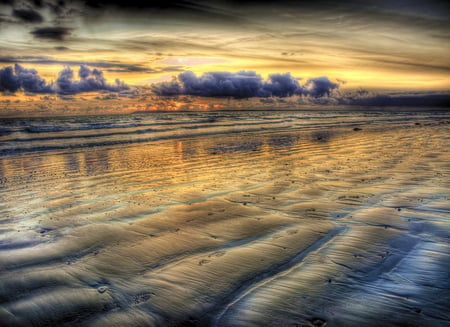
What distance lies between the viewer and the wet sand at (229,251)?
3088 mm

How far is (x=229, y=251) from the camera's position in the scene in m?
4.45

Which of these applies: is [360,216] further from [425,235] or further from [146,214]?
[146,214]

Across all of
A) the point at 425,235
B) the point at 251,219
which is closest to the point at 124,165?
the point at 251,219

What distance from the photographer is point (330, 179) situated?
29.2 ft

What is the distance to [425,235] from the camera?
4.82 meters

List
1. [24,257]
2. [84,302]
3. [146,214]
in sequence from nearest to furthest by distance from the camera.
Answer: [84,302] → [24,257] → [146,214]

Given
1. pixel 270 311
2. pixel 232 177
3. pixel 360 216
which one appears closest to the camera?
pixel 270 311

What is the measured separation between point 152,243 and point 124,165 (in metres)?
7.97

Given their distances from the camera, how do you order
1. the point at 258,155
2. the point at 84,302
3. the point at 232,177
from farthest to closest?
the point at 258,155, the point at 232,177, the point at 84,302

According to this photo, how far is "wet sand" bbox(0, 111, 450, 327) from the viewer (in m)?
3.09

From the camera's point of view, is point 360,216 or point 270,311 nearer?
point 270,311

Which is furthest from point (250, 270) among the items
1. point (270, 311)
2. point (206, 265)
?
point (270, 311)

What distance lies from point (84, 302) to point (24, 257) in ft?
5.34

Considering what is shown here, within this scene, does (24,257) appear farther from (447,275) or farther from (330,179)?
(330,179)
